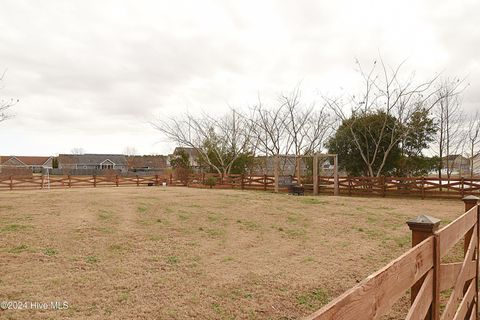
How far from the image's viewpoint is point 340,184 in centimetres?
1962

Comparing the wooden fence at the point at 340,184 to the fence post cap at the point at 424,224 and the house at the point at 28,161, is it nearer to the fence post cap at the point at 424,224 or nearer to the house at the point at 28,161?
the fence post cap at the point at 424,224

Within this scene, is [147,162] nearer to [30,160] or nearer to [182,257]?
[30,160]

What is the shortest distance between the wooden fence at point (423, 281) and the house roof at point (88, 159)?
200 feet

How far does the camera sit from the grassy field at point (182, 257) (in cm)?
484

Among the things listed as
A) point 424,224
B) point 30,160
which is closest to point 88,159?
point 30,160

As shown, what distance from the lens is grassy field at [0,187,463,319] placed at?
4840 millimetres

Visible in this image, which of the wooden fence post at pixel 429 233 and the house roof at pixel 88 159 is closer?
the wooden fence post at pixel 429 233

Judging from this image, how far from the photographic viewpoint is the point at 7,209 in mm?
10016

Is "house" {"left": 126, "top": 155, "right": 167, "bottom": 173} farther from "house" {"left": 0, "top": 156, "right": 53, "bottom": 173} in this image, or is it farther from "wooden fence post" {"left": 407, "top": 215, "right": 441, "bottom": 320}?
"wooden fence post" {"left": 407, "top": 215, "right": 441, "bottom": 320}

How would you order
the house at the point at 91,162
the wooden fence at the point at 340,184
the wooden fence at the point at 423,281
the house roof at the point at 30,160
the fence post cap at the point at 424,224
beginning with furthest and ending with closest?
1. the house roof at the point at 30,160
2. the house at the point at 91,162
3. the wooden fence at the point at 340,184
4. the fence post cap at the point at 424,224
5. the wooden fence at the point at 423,281

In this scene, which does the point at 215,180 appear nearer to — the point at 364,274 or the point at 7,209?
the point at 7,209

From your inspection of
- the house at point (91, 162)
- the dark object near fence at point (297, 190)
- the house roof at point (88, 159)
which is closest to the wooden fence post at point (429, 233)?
the dark object near fence at point (297, 190)

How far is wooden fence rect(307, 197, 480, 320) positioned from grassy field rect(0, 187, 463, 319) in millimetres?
2337

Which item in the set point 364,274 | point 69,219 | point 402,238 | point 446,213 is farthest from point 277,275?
point 446,213
